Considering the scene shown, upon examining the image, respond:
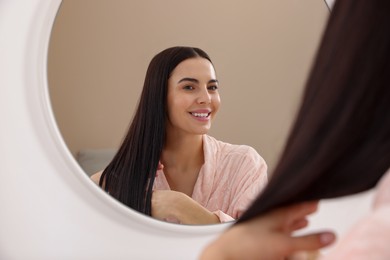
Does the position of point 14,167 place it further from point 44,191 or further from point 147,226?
point 147,226

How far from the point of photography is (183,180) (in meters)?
1.11

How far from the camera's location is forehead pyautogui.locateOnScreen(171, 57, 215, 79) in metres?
1.08

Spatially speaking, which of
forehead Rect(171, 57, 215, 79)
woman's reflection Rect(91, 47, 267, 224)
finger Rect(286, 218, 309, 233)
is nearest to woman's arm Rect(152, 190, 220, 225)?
woman's reflection Rect(91, 47, 267, 224)

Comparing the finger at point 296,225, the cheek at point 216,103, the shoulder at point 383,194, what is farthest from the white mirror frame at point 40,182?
the shoulder at point 383,194

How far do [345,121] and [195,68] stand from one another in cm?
68

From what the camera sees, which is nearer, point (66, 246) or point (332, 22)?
point (332, 22)

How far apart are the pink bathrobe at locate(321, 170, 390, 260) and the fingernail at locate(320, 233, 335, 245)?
0.29 ft

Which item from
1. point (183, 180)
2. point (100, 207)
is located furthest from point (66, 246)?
point (183, 180)

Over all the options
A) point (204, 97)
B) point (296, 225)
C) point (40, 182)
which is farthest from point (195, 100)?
point (296, 225)

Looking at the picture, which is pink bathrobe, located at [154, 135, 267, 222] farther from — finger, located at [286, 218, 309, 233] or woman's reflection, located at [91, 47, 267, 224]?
finger, located at [286, 218, 309, 233]

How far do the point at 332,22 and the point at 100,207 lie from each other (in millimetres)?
697

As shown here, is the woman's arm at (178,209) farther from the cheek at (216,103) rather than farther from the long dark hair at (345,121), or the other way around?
the long dark hair at (345,121)

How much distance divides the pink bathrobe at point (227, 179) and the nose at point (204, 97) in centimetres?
8

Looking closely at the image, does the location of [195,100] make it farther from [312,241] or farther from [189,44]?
[312,241]
